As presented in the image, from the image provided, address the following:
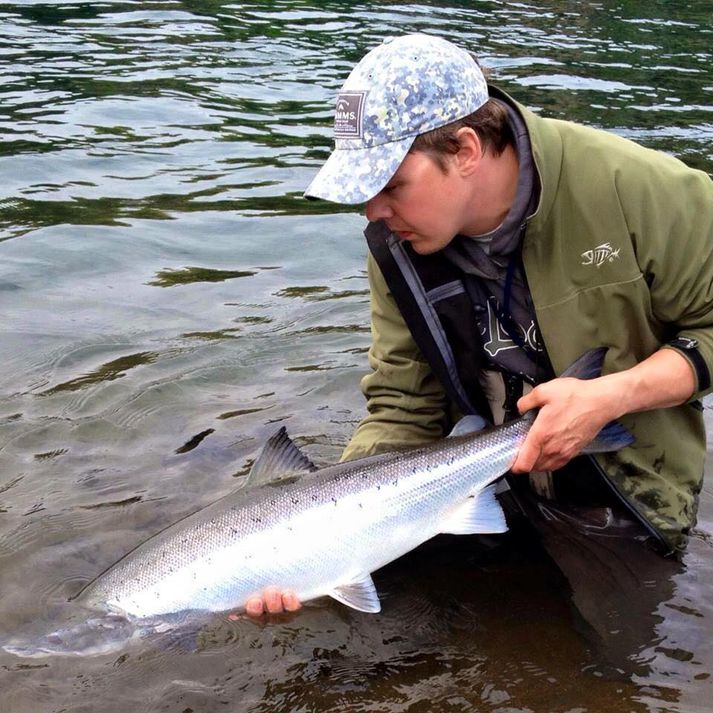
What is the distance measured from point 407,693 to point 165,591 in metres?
0.92

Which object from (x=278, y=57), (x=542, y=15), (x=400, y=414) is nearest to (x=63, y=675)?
(x=400, y=414)

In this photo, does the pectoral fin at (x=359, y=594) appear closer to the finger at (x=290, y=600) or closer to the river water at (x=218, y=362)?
the finger at (x=290, y=600)

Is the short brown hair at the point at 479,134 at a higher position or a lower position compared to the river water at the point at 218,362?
higher

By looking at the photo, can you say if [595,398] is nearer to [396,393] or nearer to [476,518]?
[476,518]

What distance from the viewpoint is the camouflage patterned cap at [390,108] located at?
11.6 ft

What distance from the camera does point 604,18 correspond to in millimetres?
19062

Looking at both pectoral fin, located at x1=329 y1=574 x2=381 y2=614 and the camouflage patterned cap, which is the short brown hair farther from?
pectoral fin, located at x1=329 y1=574 x2=381 y2=614

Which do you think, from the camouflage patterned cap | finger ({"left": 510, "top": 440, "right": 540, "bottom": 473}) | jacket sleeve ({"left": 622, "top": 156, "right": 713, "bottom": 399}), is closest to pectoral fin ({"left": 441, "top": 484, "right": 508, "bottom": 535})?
finger ({"left": 510, "top": 440, "right": 540, "bottom": 473})

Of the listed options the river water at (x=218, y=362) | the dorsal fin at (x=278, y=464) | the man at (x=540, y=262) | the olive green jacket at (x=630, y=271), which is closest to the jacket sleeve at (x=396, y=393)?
the man at (x=540, y=262)

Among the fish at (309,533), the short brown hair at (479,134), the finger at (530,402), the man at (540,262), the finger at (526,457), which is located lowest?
the fish at (309,533)

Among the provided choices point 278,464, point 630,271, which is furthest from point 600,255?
point 278,464

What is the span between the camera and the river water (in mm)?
3879

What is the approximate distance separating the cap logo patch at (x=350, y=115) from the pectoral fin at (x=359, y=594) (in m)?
1.56

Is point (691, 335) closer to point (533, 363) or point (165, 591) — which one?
point (533, 363)
